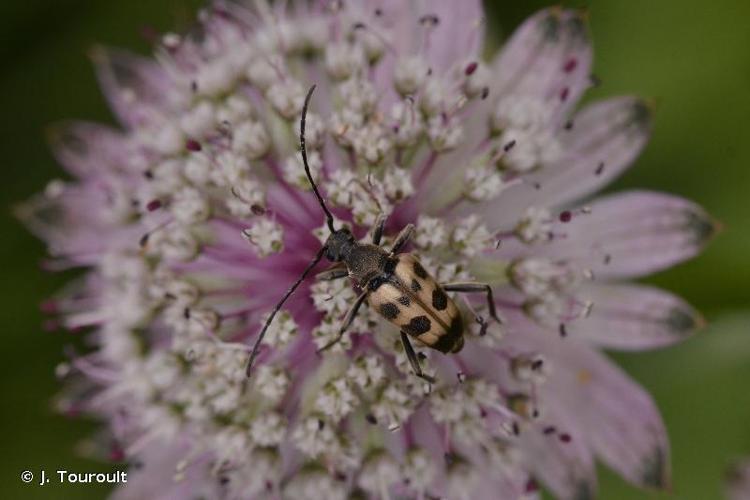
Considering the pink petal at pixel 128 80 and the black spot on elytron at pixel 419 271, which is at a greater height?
the pink petal at pixel 128 80

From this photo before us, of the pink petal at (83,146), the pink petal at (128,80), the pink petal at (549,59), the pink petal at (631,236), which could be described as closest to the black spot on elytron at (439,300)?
the pink petal at (631,236)

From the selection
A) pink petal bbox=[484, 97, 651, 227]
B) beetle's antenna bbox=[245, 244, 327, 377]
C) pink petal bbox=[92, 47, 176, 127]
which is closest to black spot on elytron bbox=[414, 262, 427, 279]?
beetle's antenna bbox=[245, 244, 327, 377]

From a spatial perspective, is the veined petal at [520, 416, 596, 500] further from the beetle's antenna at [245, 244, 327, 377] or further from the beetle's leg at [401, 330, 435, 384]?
the beetle's antenna at [245, 244, 327, 377]

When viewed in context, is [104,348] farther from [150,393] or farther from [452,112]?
[452,112]

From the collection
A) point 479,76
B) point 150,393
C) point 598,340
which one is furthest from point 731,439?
point 150,393

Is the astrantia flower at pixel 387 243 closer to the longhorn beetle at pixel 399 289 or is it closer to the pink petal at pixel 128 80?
the longhorn beetle at pixel 399 289

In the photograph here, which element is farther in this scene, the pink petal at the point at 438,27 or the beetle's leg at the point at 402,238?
the pink petal at the point at 438,27

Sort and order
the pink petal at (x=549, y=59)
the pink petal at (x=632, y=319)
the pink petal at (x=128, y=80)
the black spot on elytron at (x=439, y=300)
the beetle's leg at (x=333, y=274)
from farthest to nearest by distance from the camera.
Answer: the pink petal at (x=128, y=80) → the pink petal at (x=549, y=59) → the pink petal at (x=632, y=319) → the beetle's leg at (x=333, y=274) → the black spot on elytron at (x=439, y=300)
